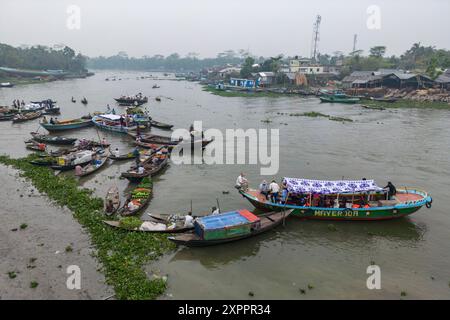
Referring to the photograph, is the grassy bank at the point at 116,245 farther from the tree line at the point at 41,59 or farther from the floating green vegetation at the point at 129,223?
the tree line at the point at 41,59

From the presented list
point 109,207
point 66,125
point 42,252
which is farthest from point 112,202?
point 66,125

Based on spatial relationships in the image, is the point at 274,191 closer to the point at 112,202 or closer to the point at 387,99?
the point at 112,202

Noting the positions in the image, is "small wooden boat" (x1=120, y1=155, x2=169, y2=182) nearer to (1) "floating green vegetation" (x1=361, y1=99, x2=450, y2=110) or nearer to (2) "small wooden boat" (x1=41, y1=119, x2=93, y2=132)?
(2) "small wooden boat" (x1=41, y1=119, x2=93, y2=132)

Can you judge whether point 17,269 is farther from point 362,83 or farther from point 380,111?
point 362,83
